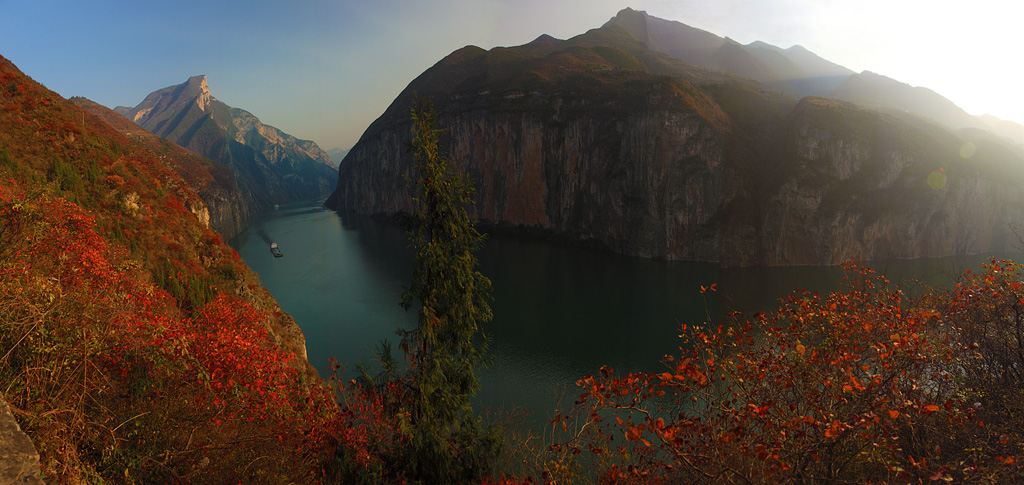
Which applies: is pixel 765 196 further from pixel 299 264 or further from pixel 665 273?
pixel 299 264

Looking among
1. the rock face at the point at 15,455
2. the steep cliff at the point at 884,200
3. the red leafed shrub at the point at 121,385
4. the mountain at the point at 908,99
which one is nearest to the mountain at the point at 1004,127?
the mountain at the point at 908,99

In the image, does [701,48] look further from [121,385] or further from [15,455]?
[15,455]

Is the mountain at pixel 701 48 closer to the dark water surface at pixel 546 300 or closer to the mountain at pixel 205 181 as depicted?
the dark water surface at pixel 546 300

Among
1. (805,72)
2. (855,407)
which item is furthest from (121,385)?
(805,72)

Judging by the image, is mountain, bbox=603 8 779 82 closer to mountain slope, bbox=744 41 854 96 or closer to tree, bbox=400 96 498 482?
mountain slope, bbox=744 41 854 96

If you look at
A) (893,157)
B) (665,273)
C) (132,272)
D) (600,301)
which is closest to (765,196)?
(893,157)

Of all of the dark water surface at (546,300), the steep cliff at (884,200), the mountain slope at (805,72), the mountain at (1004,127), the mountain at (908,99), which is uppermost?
the mountain slope at (805,72)
